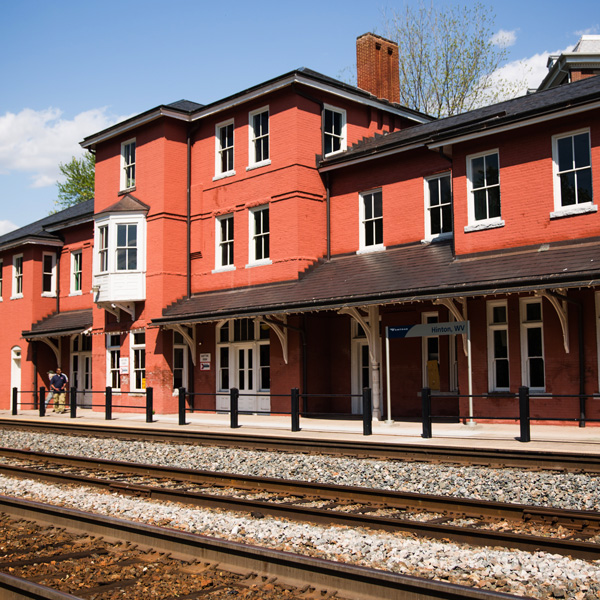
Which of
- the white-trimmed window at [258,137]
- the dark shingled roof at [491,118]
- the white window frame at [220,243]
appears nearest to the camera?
the dark shingled roof at [491,118]

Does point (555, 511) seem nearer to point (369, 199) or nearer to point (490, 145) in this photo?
point (490, 145)

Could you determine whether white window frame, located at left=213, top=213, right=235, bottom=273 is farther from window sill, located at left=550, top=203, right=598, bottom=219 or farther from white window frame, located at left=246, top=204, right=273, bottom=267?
window sill, located at left=550, top=203, right=598, bottom=219

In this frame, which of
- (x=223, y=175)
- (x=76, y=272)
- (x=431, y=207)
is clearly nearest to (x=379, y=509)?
(x=431, y=207)

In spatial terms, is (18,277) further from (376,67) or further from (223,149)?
(376,67)

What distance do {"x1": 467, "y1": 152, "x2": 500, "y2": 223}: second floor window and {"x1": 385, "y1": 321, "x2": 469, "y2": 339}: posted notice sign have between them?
3.14 meters

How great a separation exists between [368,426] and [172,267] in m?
11.5

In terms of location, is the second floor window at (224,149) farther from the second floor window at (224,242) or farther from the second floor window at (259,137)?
the second floor window at (224,242)

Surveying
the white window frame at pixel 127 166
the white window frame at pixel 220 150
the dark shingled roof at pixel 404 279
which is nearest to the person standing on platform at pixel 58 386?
the dark shingled roof at pixel 404 279

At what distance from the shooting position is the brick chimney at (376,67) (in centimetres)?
2555

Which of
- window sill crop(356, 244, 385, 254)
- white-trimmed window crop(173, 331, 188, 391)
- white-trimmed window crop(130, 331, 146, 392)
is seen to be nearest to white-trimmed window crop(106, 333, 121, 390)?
white-trimmed window crop(130, 331, 146, 392)

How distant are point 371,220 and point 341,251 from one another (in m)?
1.39

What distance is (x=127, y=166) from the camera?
86.5 ft

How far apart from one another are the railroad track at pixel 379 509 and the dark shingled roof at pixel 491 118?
34.4ft

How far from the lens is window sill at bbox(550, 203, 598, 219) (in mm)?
15624
